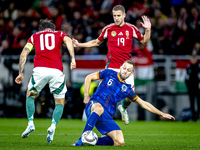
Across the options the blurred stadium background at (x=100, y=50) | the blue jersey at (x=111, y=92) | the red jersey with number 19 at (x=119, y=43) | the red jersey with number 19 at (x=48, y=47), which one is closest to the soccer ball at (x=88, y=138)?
→ the blue jersey at (x=111, y=92)

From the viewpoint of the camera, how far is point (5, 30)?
15859 mm

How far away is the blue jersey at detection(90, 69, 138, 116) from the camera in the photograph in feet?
21.2

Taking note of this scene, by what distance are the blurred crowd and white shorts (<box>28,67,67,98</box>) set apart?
7069mm

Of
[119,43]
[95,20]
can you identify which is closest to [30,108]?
[119,43]

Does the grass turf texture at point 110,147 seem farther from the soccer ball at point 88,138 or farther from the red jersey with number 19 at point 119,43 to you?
the red jersey with number 19 at point 119,43

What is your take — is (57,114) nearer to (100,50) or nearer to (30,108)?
(30,108)

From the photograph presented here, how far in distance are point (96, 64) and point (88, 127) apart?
7.88m

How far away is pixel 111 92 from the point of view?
21.4 feet

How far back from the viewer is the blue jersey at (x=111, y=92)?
6463 millimetres

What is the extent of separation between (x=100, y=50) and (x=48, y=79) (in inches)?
304

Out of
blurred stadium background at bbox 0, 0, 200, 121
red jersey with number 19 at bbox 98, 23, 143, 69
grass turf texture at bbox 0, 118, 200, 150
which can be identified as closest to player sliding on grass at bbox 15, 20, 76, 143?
grass turf texture at bbox 0, 118, 200, 150

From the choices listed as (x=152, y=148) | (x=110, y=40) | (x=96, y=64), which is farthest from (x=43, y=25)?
(x=96, y=64)

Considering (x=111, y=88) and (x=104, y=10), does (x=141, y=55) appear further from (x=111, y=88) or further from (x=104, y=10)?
(x=111, y=88)

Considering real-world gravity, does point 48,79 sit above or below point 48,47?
below
